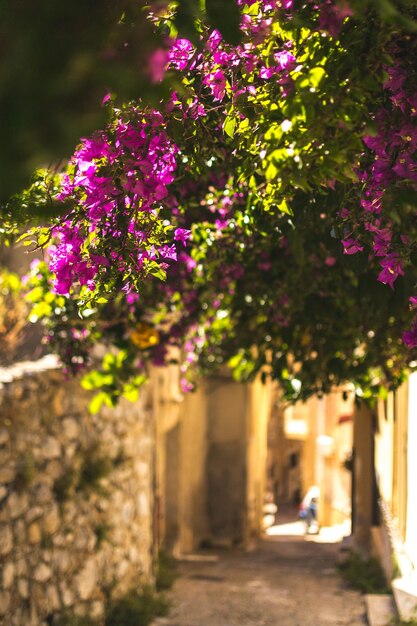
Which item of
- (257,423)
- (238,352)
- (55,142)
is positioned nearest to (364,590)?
(238,352)

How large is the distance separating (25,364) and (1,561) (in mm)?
1783

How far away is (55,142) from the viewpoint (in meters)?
1.54

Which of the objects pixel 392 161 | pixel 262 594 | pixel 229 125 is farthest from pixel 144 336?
pixel 262 594

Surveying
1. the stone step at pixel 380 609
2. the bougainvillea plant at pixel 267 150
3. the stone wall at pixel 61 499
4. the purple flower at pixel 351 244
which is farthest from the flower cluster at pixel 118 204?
the stone step at pixel 380 609

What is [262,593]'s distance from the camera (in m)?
10.2

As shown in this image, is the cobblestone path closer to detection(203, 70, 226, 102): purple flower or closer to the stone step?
the stone step

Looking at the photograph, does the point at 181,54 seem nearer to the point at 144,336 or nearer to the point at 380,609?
the point at 144,336

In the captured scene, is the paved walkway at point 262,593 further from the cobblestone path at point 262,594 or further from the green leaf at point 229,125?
the green leaf at point 229,125

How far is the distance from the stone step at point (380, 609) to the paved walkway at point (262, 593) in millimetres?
196

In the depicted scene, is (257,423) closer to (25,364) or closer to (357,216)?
(25,364)

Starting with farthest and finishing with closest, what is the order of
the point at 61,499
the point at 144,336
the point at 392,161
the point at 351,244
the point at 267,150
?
1. the point at 61,499
2. the point at 144,336
3. the point at 351,244
4. the point at 392,161
5. the point at 267,150

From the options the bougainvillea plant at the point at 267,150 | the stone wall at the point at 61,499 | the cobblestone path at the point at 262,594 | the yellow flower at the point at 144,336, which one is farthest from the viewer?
the cobblestone path at the point at 262,594

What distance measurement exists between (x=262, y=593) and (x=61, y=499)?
4.26m

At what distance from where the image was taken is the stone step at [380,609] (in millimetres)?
7777
